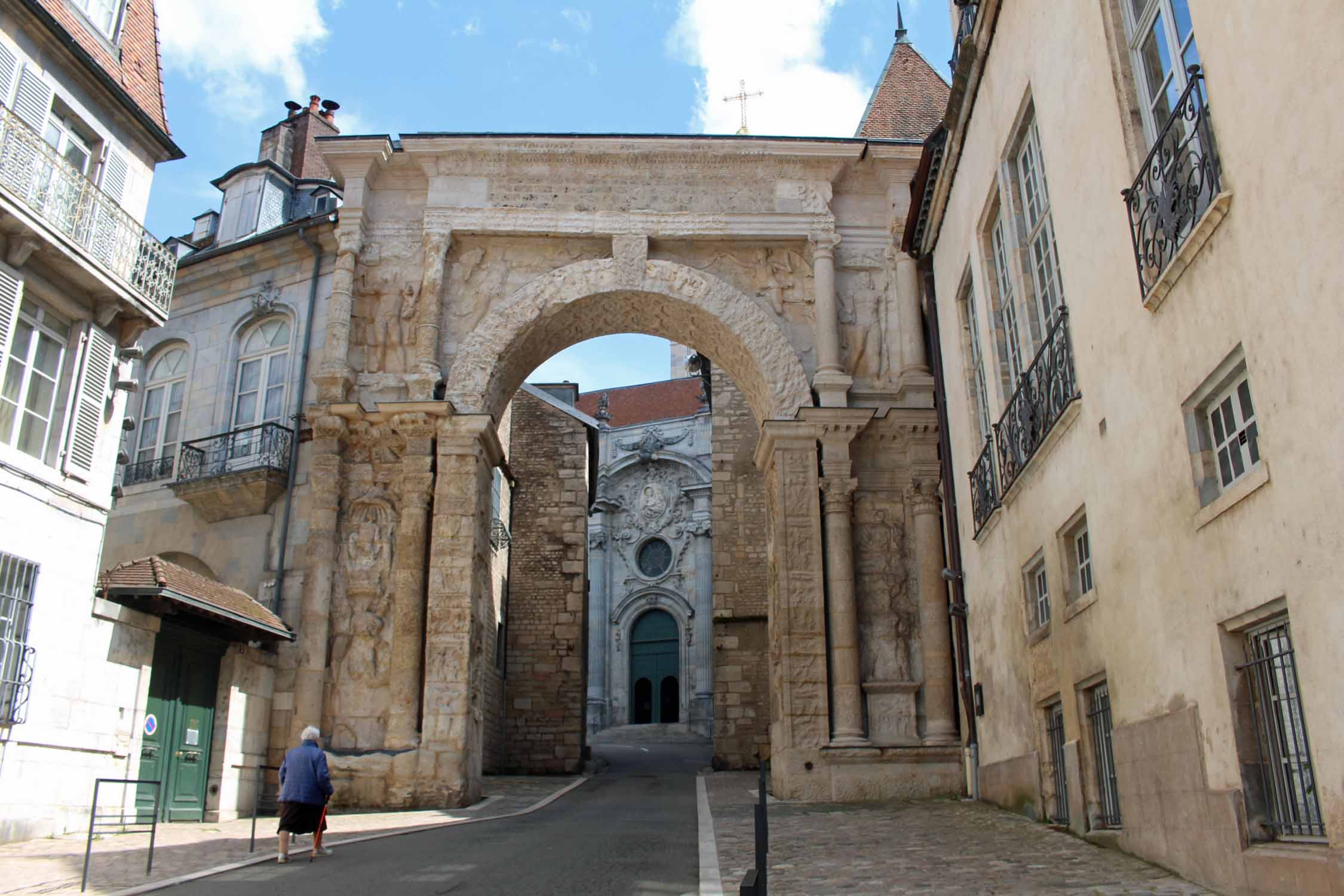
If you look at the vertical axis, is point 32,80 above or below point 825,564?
above

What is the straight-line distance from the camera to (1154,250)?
17.6 feet

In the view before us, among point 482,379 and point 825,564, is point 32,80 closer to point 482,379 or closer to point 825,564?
point 482,379

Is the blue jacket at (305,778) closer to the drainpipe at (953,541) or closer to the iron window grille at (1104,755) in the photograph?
the iron window grille at (1104,755)

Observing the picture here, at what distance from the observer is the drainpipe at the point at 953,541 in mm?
10680

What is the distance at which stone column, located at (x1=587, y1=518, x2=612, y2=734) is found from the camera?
3584 cm

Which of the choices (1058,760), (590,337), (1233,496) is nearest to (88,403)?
(590,337)

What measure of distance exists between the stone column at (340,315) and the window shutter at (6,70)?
16.0 ft

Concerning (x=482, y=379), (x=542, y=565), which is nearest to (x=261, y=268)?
(x=482, y=379)

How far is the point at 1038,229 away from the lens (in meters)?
7.99

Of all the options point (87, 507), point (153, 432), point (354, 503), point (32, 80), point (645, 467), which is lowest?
point (87, 507)

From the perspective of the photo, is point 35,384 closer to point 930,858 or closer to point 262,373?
point 262,373

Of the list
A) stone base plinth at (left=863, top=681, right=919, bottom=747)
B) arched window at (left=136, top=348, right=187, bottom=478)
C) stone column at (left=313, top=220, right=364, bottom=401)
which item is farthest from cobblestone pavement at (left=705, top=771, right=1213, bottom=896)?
arched window at (left=136, top=348, right=187, bottom=478)

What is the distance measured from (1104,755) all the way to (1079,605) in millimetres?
939

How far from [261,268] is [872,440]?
27.7 feet
